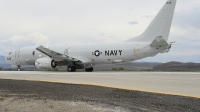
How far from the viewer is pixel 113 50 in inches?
1155

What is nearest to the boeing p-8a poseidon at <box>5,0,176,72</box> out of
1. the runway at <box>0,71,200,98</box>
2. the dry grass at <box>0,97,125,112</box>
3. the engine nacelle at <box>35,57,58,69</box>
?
the engine nacelle at <box>35,57,58,69</box>

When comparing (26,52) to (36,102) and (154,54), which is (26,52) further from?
(36,102)

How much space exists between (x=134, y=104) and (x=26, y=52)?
3075cm

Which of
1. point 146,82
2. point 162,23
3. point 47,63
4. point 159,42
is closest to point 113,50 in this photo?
point 159,42

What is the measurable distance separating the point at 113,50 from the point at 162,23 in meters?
5.87

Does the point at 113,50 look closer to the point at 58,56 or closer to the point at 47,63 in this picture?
the point at 58,56

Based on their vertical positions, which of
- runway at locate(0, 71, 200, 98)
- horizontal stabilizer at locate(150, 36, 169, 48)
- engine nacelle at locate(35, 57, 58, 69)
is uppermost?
horizontal stabilizer at locate(150, 36, 169, 48)

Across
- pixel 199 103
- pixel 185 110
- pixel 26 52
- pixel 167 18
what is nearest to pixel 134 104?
pixel 185 110

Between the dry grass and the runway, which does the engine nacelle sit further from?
the dry grass

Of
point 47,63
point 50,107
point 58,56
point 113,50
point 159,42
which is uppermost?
point 159,42

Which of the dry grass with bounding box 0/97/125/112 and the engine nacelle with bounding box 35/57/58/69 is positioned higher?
the engine nacelle with bounding box 35/57/58/69

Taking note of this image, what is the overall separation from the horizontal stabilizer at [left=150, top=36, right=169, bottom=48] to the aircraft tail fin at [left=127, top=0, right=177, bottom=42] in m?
1.10

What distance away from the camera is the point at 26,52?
3609 cm

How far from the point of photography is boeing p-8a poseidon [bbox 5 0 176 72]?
26.5 m
